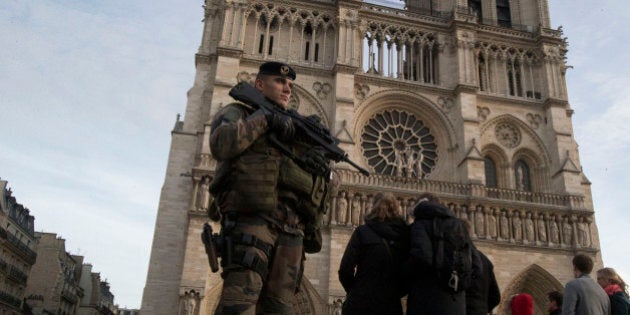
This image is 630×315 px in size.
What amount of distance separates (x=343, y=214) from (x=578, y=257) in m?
12.8

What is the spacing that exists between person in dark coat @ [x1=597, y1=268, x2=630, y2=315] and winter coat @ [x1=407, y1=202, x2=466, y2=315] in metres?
2.23

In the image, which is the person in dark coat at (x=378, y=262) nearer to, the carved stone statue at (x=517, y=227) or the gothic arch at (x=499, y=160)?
the carved stone statue at (x=517, y=227)

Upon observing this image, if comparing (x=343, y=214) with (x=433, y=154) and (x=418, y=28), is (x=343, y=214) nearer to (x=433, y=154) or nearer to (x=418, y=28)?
(x=433, y=154)

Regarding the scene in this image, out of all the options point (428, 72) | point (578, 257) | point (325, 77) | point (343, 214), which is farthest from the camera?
point (428, 72)

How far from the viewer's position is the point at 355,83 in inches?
842

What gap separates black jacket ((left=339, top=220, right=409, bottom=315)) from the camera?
448 centimetres

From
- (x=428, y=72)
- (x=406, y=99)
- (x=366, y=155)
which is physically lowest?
(x=366, y=155)

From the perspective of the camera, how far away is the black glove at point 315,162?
388 cm

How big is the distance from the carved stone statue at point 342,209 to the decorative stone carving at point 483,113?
7.29 meters

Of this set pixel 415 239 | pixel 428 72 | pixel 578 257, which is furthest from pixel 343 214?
pixel 415 239

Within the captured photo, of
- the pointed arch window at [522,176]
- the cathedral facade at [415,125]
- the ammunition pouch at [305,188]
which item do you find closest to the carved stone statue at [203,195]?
the cathedral facade at [415,125]

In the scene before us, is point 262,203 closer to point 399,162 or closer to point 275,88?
point 275,88

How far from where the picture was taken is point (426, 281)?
4309 mm

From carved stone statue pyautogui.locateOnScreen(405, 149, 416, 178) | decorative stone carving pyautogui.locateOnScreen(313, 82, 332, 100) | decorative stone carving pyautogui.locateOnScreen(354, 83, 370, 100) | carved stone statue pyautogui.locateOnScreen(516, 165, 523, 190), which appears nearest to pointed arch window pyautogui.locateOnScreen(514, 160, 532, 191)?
carved stone statue pyautogui.locateOnScreen(516, 165, 523, 190)
